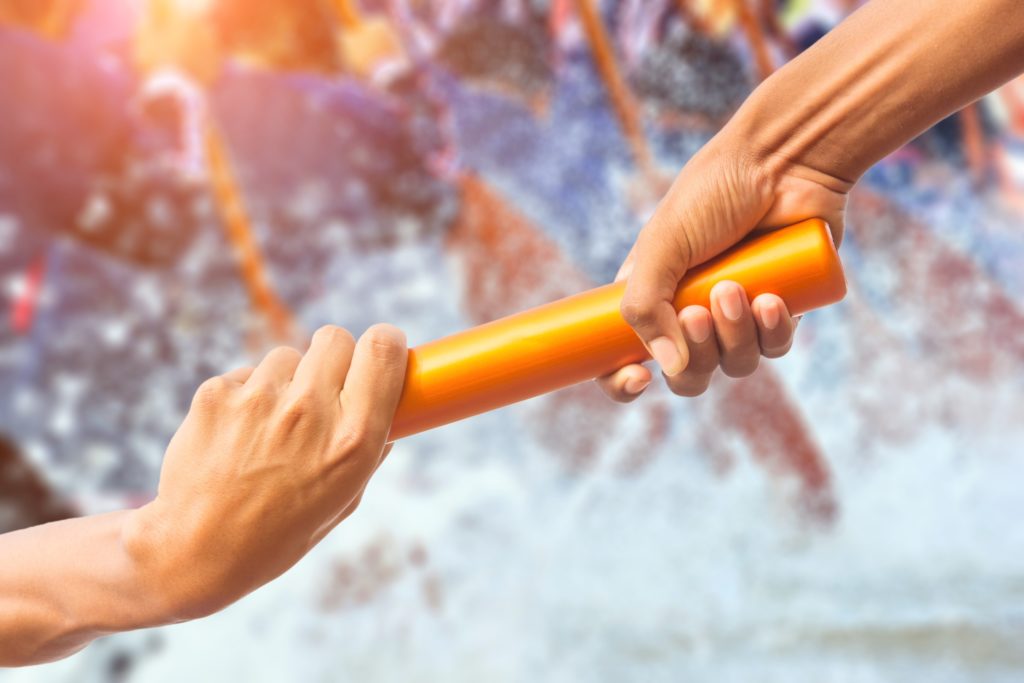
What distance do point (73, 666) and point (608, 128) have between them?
8.38ft

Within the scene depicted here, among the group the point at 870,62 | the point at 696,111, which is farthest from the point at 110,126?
the point at 870,62

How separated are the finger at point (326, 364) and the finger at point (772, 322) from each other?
0.93 ft

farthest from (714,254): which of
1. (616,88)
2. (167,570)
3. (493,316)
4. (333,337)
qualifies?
(616,88)

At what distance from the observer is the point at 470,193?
321 cm

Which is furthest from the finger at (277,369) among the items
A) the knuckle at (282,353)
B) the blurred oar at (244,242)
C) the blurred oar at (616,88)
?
the blurred oar at (616,88)

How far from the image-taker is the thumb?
1.97ft

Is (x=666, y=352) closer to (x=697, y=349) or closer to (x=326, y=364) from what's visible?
(x=697, y=349)

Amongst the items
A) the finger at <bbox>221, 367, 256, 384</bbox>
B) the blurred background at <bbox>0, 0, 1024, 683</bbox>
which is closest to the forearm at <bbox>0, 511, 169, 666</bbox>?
the finger at <bbox>221, 367, 256, 384</bbox>

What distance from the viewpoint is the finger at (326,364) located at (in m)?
0.58

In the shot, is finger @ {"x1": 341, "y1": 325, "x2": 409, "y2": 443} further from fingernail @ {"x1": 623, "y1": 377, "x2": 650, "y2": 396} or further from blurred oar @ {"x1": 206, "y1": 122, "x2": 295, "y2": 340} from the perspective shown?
blurred oar @ {"x1": 206, "y1": 122, "x2": 295, "y2": 340}

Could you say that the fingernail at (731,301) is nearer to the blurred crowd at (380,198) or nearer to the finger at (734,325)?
the finger at (734,325)

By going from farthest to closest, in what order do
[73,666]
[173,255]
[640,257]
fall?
[173,255] < [73,666] < [640,257]

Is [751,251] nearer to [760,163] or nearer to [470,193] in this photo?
[760,163]

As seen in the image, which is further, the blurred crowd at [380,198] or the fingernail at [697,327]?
the blurred crowd at [380,198]
